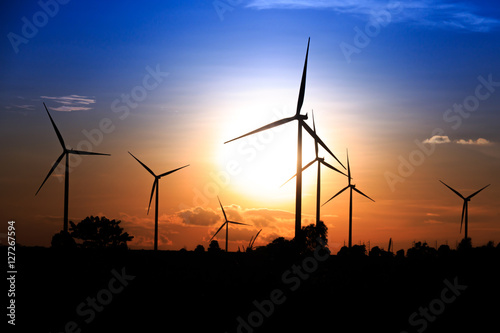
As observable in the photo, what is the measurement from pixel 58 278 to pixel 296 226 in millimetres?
29211

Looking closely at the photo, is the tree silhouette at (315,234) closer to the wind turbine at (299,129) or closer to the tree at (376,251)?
the tree at (376,251)

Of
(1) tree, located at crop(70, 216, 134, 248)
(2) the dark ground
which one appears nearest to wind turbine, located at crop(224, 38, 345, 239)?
(2) the dark ground

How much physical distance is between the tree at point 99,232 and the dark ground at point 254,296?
270ft

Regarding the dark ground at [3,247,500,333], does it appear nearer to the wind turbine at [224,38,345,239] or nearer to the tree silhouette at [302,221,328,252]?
the wind turbine at [224,38,345,239]

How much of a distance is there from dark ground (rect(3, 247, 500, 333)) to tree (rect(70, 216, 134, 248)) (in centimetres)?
8217

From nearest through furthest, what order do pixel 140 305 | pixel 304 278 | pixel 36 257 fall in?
pixel 140 305 < pixel 304 278 < pixel 36 257

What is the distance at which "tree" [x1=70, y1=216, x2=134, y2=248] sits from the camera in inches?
6629

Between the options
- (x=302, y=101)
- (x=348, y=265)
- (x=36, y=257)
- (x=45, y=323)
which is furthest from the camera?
(x=36, y=257)

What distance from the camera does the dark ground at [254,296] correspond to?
2099 inches

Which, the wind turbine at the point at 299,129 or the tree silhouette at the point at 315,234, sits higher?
the wind turbine at the point at 299,129

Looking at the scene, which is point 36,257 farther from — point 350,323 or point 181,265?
point 350,323

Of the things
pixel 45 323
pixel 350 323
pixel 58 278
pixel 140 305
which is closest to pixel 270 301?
pixel 350 323

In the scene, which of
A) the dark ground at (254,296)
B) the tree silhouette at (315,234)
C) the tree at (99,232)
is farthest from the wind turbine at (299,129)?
the tree at (99,232)

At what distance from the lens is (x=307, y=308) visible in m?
59.1
